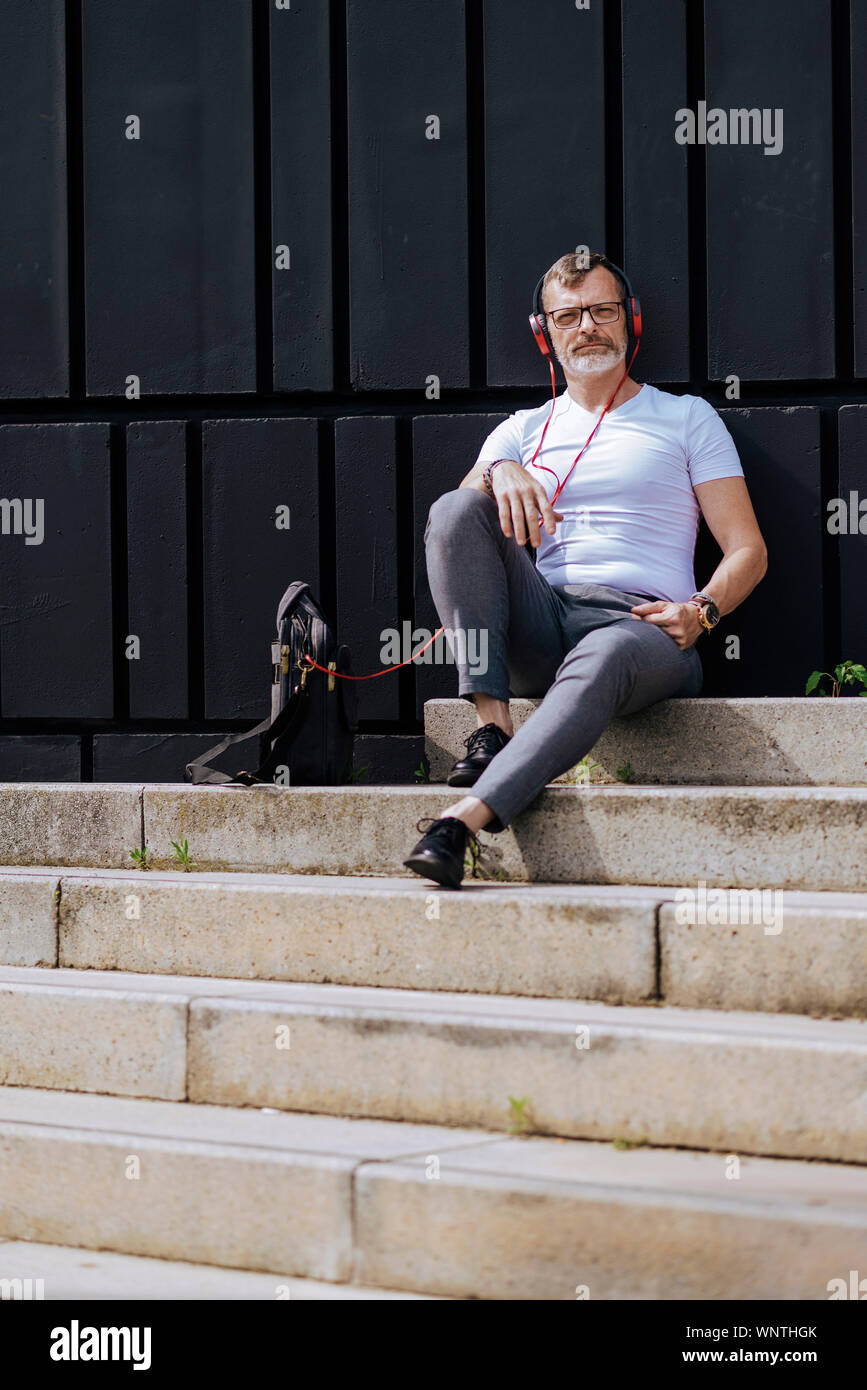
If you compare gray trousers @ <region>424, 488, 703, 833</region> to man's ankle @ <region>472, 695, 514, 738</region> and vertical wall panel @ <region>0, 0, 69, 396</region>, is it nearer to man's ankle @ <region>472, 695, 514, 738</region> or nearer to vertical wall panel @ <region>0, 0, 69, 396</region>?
man's ankle @ <region>472, 695, 514, 738</region>

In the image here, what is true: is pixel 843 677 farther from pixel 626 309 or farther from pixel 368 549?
pixel 368 549

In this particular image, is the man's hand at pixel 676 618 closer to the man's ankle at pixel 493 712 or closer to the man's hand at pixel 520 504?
the man's hand at pixel 520 504

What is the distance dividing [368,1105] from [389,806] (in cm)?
106

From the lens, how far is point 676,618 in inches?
165

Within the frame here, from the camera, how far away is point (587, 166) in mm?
5215

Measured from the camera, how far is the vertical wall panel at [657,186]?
203 inches

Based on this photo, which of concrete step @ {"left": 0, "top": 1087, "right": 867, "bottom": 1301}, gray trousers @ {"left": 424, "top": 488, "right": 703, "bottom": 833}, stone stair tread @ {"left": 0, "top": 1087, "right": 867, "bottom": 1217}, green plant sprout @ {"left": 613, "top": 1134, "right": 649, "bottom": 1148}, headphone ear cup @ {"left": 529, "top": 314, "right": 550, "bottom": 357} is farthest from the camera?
headphone ear cup @ {"left": 529, "top": 314, "right": 550, "bottom": 357}

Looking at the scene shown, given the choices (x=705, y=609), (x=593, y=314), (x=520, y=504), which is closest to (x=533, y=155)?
(x=593, y=314)

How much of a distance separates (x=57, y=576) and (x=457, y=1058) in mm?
3176

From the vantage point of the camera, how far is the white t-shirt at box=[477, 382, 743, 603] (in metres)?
4.52

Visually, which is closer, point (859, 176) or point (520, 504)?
point (520, 504)

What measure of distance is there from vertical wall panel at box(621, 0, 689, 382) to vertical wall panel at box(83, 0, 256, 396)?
1360mm

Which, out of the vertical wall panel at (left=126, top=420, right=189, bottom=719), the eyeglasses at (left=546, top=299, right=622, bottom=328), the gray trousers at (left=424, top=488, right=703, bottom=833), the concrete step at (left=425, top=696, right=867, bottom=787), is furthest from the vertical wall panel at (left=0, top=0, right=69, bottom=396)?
the concrete step at (left=425, top=696, right=867, bottom=787)
